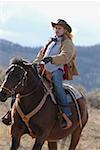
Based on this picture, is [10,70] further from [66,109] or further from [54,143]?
[54,143]

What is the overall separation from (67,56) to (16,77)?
1281 millimetres

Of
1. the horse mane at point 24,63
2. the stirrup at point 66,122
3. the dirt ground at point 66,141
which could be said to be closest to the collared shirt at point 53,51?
the horse mane at point 24,63

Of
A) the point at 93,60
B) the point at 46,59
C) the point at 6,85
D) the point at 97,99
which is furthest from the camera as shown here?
the point at 93,60

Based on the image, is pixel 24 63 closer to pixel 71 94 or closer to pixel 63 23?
pixel 63 23

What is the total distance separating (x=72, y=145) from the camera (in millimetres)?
12586

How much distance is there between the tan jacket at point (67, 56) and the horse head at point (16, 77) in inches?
17.6

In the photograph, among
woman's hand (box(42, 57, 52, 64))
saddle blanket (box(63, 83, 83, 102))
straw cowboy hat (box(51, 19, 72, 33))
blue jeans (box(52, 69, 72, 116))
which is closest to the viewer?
woman's hand (box(42, 57, 52, 64))

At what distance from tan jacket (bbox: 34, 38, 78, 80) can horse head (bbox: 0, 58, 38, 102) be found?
1.47ft

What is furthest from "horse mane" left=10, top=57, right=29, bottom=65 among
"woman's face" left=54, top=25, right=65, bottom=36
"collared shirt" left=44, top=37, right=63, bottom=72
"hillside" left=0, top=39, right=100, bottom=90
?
"hillside" left=0, top=39, right=100, bottom=90

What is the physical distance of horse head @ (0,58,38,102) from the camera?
393 inches

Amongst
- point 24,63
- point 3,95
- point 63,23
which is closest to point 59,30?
point 63,23

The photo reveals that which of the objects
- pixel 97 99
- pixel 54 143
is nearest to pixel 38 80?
pixel 54 143

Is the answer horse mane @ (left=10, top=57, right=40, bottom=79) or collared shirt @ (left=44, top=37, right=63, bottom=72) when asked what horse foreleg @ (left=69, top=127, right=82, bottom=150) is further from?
horse mane @ (left=10, top=57, right=40, bottom=79)

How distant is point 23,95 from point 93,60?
583ft
